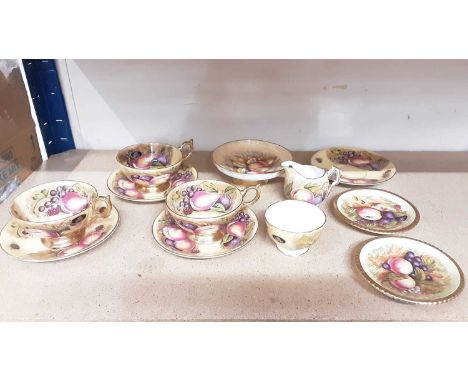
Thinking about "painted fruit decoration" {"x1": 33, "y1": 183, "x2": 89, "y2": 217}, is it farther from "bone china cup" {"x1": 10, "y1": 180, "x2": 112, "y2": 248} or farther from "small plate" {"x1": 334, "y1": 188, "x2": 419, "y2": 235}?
"small plate" {"x1": 334, "y1": 188, "x2": 419, "y2": 235}

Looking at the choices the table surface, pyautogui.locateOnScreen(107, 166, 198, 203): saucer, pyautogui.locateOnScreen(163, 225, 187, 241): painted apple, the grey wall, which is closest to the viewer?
the table surface

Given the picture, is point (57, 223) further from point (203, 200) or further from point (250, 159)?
point (250, 159)

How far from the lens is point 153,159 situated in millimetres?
791

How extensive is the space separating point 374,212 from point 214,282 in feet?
1.04

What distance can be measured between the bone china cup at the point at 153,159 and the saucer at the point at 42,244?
4.5 inches

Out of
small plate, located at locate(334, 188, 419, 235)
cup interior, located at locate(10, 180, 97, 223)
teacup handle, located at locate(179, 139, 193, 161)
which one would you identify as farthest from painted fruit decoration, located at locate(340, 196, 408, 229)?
cup interior, located at locate(10, 180, 97, 223)

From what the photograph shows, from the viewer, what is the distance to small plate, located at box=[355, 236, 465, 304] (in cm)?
51

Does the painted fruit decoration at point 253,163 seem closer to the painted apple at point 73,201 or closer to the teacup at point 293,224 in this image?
the teacup at point 293,224

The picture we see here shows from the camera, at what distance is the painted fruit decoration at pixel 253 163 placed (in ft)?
2.48

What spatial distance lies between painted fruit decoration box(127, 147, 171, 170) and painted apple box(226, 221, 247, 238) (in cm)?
23

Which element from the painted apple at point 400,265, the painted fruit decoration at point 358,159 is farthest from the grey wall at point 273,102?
the painted apple at point 400,265

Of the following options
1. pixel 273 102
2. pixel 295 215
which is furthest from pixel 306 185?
pixel 273 102
